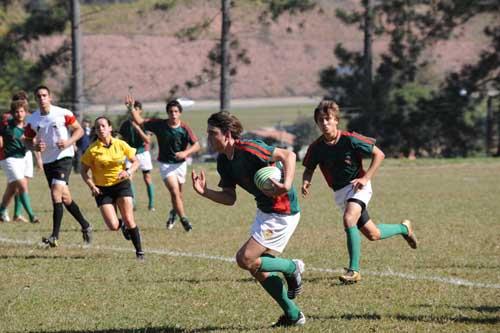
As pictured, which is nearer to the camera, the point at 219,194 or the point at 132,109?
the point at 219,194

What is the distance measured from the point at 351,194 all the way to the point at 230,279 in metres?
1.49

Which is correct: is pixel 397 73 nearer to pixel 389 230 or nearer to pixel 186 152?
pixel 186 152

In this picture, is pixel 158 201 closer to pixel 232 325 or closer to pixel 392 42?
pixel 232 325

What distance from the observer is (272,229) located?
22.9ft

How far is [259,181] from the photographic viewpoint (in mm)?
6691

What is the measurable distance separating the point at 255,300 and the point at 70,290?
6.14 feet

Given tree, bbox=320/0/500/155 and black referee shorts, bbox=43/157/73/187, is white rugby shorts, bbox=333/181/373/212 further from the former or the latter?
tree, bbox=320/0/500/155

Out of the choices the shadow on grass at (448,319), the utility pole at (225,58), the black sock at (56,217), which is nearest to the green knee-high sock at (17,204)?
the black sock at (56,217)

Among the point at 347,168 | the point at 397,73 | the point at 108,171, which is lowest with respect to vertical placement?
the point at 397,73

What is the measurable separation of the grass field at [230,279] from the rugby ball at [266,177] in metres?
1.10

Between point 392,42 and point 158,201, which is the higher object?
point 392,42

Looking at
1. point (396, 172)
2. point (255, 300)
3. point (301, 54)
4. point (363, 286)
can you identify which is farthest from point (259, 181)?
point (301, 54)

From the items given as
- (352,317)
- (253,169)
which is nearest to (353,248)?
(352,317)

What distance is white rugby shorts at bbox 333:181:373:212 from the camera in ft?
30.3
